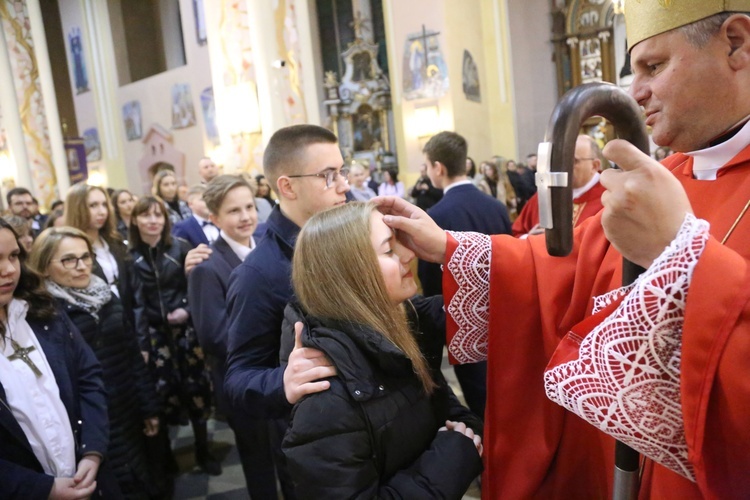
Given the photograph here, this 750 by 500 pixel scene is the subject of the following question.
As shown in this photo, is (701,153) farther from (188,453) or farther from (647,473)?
(188,453)

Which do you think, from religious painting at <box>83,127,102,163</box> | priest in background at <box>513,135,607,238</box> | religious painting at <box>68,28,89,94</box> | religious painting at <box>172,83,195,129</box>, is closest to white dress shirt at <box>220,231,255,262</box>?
priest in background at <box>513,135,607,238</box>

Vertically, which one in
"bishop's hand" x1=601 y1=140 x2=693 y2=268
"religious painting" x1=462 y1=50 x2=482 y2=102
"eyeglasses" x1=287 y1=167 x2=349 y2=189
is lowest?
"bishop's hand" x1=601 y1=140 x2=693 y2=268

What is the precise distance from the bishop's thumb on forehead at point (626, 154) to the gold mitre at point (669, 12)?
376 mm

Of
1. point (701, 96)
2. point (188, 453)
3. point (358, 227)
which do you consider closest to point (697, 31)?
point (701, 96)

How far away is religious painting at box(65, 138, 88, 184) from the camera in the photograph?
575 inches

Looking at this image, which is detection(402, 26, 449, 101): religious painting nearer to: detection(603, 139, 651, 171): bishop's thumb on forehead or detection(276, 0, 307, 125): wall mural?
detection(276, 0, 307, 125): wall mural

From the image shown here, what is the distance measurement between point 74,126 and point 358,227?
2087 cm

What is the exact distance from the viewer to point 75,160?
1497 cm

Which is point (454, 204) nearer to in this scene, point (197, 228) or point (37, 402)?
point (197, 228)

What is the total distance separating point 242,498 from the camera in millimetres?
3361

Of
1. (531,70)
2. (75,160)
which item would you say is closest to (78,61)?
(75,160)

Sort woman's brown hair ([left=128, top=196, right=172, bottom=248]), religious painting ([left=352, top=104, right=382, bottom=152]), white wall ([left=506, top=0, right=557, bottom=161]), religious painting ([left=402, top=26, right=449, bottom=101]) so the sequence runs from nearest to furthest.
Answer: woman's brown hair ([left=128, top=196, right=172, bottom=248]), religious painting ([left=402, top=26, right=449, bottom=101]), white wall ([left=506, top=0, right=557, bottom=161]), religious painting ([left=352, top=104, right=382, bottom=152])

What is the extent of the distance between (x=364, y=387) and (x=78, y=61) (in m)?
19.0

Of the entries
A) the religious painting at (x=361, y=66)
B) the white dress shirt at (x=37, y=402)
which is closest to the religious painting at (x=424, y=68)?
the religious painting at (x=361, y=66)
